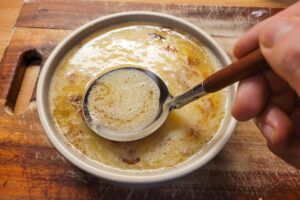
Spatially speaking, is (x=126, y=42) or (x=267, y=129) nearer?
(x=267, y=129)

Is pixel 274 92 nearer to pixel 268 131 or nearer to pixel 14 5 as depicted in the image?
pixel 268 131

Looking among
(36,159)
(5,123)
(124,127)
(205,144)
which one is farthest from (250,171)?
(5,123)

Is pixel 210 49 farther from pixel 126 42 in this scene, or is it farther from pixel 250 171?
pixel 250 171

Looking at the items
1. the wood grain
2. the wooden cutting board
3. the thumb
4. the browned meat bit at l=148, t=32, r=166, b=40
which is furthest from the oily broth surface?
the wood grain

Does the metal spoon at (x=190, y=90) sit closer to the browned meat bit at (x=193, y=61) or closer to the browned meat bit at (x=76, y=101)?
the browned meat bit at (x=76, y=101)

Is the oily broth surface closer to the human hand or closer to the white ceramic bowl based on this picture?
the white ceramic bowl
